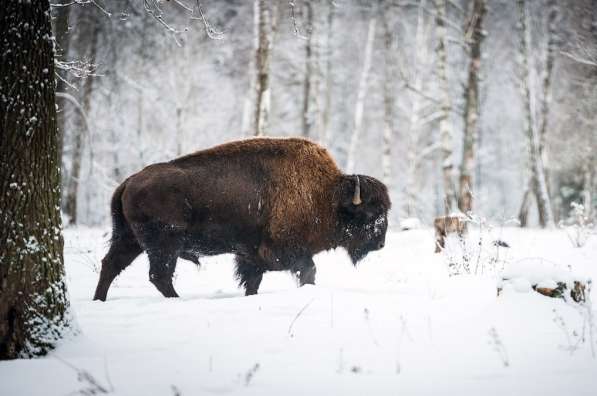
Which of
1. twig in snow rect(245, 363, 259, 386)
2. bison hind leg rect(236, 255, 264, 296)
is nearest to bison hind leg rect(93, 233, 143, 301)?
bison hind leg rect(236, 255, 264, 296)

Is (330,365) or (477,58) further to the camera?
(477,58)

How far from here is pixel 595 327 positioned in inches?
124

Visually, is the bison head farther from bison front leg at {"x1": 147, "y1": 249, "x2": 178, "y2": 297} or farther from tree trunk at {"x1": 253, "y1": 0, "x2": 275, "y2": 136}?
tree trunk at {"x1": 253, "y1": 0, "x2": 275, "y2": 136}

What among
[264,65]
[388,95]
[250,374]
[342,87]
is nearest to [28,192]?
[250,374]

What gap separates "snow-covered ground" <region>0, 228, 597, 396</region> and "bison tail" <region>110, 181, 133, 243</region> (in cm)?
81

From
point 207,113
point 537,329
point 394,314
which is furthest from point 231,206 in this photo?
point 207,113

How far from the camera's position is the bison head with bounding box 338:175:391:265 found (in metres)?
5.31

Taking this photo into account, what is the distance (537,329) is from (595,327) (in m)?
0.37

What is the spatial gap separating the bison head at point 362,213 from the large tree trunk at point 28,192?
3112 millimetres

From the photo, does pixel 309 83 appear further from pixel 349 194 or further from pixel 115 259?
pixel 115 259

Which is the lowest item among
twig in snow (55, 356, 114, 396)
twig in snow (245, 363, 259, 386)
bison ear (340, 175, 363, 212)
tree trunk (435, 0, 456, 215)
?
twig in snow (55, 356, 114, 396)

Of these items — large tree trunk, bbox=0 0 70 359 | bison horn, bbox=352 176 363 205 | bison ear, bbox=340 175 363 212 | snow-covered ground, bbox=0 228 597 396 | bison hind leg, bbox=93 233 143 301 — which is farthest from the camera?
bison ear, bbox=340 175 363 212

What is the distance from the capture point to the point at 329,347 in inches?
113

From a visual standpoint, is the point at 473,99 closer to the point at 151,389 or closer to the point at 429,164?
the point at 151,389
